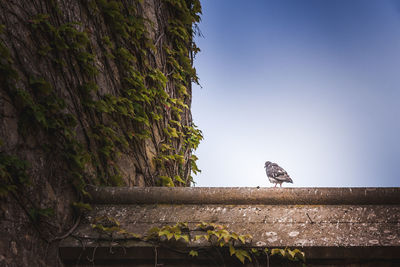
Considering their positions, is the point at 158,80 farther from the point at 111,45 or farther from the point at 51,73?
the point at 51,73

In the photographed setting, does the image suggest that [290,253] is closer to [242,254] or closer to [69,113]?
[242,254]

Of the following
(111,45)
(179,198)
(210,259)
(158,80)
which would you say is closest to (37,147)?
(179,198)

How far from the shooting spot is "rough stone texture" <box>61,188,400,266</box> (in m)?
1.81

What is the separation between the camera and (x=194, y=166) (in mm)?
5152

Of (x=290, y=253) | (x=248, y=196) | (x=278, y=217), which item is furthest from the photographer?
(x=248, y=196)

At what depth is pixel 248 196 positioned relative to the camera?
2164 millimetres

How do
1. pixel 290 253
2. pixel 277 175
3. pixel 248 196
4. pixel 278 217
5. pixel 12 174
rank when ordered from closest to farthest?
pixel 12 174
pixel 290 253
pixel 278 217
pixel 248 196
pixel 277 175

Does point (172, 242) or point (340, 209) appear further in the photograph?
point (340, 209)

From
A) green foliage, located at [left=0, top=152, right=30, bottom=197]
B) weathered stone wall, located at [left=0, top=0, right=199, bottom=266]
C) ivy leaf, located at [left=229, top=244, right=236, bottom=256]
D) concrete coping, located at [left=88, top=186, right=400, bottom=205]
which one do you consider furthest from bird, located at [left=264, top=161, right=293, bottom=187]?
green foliage, located at [left=0, top=152, right=30, bottom=197]

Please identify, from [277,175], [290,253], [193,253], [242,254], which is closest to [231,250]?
[242,254]

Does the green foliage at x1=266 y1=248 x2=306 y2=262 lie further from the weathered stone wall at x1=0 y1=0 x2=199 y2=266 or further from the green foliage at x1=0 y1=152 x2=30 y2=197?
the green foliage at x1=0 y1=152 x2=30 y2=197

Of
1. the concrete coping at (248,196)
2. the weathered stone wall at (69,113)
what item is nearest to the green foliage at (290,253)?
the concrete coping at (248,196)

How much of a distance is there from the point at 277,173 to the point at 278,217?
11.3ft

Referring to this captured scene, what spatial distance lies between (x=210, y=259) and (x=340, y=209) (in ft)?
3.01
